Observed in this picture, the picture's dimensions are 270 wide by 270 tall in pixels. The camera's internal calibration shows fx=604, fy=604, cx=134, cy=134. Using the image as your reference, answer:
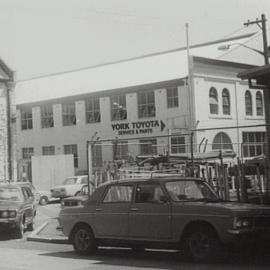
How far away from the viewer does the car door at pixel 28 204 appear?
60.6ft

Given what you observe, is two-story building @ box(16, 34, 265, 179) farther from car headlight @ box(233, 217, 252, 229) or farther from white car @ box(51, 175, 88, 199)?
car headlight @ box(233, 217, 252, 229)

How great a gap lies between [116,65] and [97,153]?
25.9ft

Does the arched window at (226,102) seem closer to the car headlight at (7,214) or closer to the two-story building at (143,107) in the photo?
the two-story building at (143,107)

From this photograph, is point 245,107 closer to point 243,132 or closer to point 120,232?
point 243,132

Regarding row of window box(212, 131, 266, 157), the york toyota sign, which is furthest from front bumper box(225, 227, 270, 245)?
the york toyota sign

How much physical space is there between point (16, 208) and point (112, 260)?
20.2ft

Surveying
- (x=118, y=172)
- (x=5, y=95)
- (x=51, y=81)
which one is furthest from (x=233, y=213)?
(x=51, y=81)

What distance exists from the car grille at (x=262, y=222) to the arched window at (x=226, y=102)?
28.6m

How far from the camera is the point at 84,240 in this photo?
42.4 feet

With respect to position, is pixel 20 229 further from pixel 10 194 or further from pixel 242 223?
pixel 242 223

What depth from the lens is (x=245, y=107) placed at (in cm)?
4084

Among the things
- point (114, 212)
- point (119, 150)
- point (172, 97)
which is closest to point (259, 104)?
point (172, 97)

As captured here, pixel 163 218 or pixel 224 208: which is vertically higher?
pixel 224 208

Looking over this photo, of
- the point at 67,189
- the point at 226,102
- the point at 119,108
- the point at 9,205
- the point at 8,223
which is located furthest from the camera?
the point at 119,108
